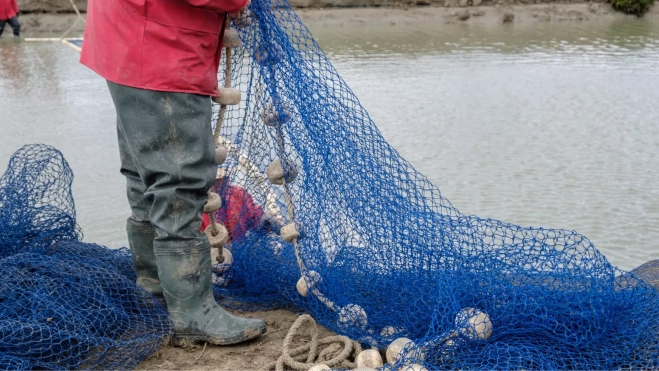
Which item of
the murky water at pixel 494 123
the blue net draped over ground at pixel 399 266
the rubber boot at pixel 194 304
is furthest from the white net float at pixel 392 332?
the murky water at pixel 494 123

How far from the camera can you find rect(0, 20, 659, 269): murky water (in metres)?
4.77

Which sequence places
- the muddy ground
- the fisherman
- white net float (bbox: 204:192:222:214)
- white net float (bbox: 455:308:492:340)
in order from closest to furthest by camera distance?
white net float (bbox: 455:308:492:340) < the fisherman < the muddy ground < white net float (bbox: 204:192:222:214)

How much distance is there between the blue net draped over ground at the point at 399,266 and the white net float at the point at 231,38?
0.04 m

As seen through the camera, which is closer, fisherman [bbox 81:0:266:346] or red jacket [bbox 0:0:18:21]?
fisherman [bbox 81:0:266:346]

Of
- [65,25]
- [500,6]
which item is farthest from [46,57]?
[500,6]

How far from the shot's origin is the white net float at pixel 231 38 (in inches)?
110

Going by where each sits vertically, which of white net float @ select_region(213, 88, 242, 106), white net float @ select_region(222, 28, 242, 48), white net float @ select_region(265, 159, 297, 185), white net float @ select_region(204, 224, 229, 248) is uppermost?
white net float @ select_region(222, 28, 242, 48)

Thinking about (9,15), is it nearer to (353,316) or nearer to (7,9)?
(7,9)

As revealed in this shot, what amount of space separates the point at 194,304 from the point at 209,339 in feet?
0.44

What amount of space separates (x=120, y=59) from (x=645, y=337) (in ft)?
6.18

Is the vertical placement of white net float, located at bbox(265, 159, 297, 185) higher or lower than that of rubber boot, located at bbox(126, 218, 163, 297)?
higher

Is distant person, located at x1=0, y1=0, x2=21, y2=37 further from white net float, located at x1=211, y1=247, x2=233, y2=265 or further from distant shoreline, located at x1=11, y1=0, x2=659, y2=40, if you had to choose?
white net float, located at x1=211, y1=247, x2=233, y2=265

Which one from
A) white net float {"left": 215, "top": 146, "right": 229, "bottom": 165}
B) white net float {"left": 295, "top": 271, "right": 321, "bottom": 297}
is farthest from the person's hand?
white net float {"left": 295, "top": 271, "right": 321, "bottom": 297}

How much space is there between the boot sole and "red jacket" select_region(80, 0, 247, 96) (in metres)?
0.84
